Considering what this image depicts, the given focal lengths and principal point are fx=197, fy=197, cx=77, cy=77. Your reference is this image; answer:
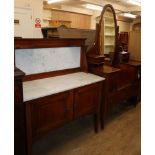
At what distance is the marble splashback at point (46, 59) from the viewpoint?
2124 millimetres

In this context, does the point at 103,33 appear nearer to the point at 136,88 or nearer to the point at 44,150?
the point at 136,88

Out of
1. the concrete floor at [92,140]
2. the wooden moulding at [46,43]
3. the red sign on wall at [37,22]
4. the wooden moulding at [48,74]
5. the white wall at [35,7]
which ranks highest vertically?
the white wall at [35,7]

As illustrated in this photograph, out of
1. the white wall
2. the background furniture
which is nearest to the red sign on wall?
the white wall

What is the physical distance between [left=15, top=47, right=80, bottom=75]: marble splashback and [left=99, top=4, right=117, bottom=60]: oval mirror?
1.59 feet

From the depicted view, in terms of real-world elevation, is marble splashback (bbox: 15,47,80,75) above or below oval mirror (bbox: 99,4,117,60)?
below

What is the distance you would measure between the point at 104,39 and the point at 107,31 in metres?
0.15

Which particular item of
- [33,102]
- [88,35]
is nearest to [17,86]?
[33,102]

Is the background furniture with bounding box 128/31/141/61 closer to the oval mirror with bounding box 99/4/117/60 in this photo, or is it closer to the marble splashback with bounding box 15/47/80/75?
the oval mirror with bounding box 99/4/117/60

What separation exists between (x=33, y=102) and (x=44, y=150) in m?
0.75

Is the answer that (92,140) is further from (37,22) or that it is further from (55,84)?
(37,22)

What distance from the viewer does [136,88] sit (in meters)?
3.49

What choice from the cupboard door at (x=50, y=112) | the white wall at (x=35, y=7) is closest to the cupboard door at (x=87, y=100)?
the cupboard door at (x=50, y=112)

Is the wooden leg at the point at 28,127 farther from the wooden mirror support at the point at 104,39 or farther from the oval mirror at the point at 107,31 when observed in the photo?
the oval mirror at the point at 107,31

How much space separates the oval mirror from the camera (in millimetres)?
2912
